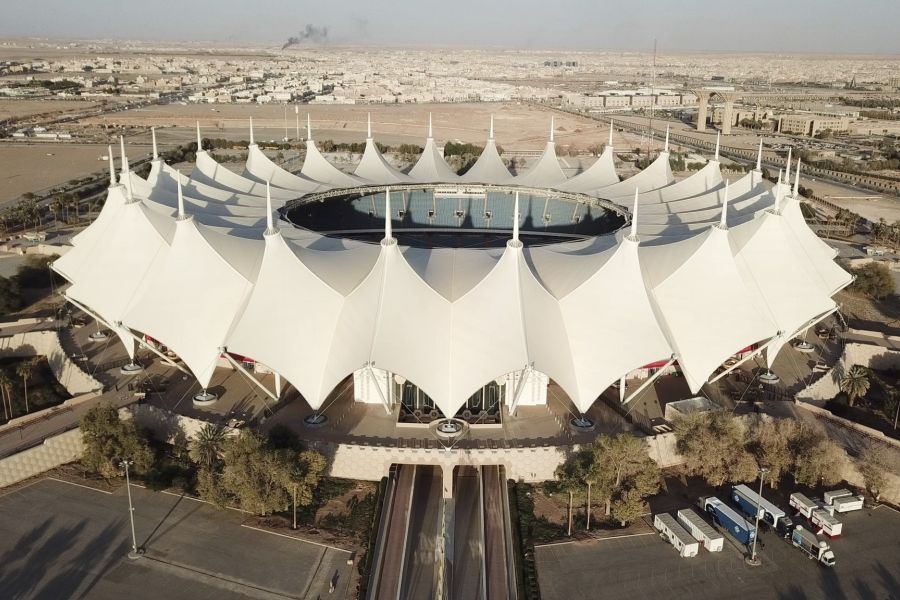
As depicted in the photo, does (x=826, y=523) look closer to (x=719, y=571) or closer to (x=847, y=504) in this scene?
(x=847, y=504)

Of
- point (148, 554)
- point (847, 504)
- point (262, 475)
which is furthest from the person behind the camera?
point (847, 504)

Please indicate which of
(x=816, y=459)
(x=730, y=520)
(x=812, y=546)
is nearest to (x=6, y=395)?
(x=730, y=520)

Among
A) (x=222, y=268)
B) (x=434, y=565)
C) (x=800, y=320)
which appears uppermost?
(x=222, y=268)

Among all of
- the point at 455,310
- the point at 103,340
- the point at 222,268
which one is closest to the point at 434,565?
the point at 455,310

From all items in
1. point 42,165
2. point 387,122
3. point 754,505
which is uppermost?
point 387,122

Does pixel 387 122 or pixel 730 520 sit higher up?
pixel 387 122

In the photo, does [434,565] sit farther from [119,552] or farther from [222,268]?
[222,268]

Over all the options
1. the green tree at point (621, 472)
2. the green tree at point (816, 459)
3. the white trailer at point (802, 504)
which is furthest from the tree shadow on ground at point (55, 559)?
the green tree at point (816, 459)
